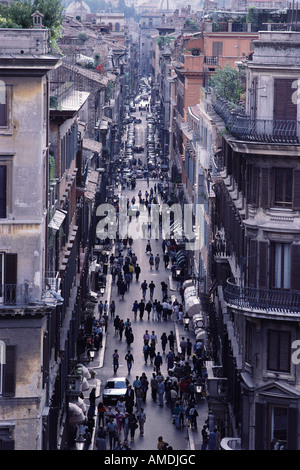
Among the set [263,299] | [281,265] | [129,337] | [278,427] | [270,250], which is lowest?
[129,337]

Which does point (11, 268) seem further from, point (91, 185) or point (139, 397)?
point (91, 185)

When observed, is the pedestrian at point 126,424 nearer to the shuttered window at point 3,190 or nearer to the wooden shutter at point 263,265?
the wooden shutter at point 263,265

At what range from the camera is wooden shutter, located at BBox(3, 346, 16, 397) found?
37.8 m

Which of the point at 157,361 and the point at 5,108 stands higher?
the point at 5,108

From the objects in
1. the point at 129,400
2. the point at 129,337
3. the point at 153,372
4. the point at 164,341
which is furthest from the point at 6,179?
the point at 129,337

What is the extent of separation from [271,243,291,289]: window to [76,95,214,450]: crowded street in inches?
334

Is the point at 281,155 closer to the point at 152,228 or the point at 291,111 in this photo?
the point at 291,111

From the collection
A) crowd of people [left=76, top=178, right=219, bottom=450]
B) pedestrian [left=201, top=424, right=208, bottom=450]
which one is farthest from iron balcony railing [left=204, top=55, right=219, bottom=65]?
pedestrian [left=201, top=424, right=208, bottom=450]

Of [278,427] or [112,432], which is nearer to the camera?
[278,427]

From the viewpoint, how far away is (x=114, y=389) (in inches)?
2138

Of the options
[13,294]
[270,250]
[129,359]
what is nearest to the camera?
[13,294]

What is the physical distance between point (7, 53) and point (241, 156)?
31.8 ft

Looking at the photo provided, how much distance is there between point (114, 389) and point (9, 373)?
16974mm
